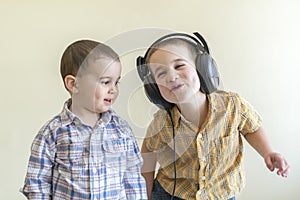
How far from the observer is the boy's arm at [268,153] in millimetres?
926

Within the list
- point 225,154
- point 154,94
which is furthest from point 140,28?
point 225,154

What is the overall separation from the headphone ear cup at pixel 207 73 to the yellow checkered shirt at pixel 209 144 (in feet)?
0.15

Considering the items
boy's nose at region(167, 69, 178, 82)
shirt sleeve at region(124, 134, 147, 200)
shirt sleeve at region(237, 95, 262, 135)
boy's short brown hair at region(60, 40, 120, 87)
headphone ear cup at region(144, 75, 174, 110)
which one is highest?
boy's short brown hair at region(60, 40, 120, 87)

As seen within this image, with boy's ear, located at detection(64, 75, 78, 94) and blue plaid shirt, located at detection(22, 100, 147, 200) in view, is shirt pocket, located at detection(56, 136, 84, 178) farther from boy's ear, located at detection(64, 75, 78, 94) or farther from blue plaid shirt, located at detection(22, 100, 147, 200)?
boy's ear, located at detection(64, 75, 78, 94)

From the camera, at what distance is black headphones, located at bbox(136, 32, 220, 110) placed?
34.5 inches

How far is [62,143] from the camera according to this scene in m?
0.86

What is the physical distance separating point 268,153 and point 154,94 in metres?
0.32

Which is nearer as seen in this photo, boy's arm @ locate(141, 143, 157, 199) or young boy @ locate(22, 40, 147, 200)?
young boy @ locate(22, 40, 147, 200)

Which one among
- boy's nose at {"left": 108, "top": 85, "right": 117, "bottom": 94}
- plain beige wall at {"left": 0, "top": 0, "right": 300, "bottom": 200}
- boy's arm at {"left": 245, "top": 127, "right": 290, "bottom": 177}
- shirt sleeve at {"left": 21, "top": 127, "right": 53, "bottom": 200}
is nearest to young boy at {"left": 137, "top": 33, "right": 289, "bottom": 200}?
boy's arm at {"left": 245, "top": 127, "right": 290, "bottom": 177}

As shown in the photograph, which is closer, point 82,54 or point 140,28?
point 82,54

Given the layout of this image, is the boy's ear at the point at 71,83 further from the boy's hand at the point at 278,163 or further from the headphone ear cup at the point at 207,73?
the boy's hand at the point at 278,163

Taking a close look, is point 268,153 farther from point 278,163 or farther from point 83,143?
point 83,143

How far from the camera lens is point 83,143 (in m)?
0.86

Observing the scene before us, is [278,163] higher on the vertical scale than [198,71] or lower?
lower
